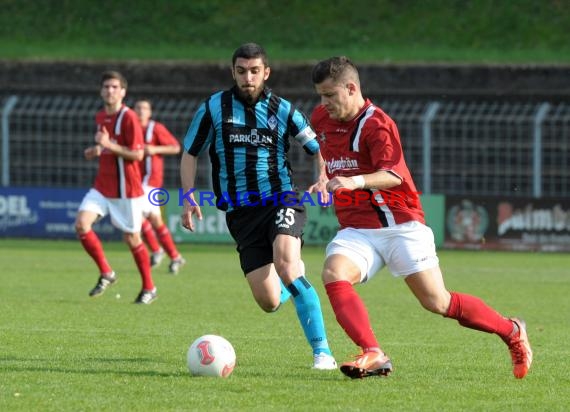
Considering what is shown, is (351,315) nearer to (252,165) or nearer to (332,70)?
(332,70)

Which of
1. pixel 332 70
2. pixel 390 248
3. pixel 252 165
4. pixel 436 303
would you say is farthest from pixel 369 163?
pixel 252 165

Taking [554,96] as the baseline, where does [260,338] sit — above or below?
below

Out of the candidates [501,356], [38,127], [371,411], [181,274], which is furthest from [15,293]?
[38,127]

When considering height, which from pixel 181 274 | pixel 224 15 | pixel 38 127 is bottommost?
pixel 181 274

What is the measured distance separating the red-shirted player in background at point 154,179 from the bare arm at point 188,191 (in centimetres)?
739

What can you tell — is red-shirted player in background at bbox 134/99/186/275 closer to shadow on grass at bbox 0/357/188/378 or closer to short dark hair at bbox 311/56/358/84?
shadow on grass at bbox 0/357/188/378

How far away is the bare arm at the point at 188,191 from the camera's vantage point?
330 inches

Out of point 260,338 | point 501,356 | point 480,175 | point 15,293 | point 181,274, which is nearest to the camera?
point 501,356

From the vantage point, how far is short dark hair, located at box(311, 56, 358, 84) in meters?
7.29

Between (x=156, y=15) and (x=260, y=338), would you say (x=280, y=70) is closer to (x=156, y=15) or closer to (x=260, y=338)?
(x=156, y=15)

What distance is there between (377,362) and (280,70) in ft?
61.1

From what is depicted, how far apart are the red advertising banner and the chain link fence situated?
1.33ft

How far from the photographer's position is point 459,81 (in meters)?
24.8

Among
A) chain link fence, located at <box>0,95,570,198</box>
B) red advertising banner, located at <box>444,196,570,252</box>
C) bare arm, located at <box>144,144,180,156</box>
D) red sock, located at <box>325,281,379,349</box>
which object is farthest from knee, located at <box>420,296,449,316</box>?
chain link fence, located at <box>0,95,570,198</box>
